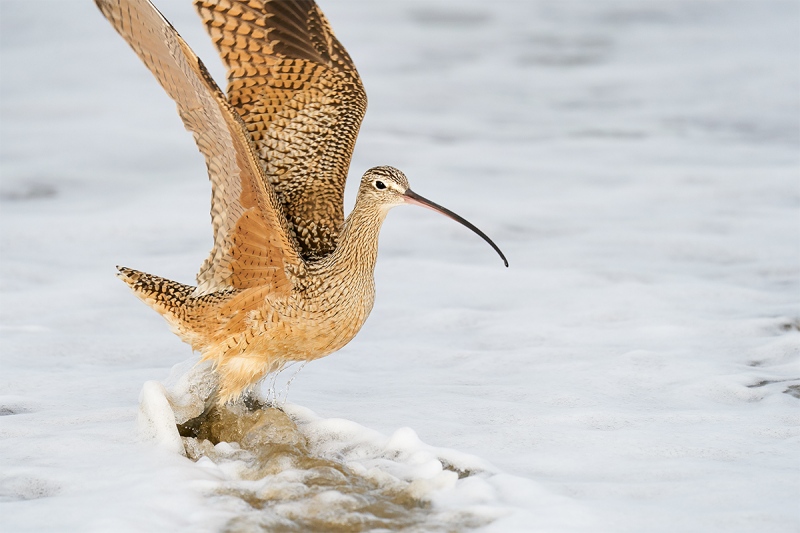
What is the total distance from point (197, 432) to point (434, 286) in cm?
238

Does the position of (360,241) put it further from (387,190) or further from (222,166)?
(222,166)

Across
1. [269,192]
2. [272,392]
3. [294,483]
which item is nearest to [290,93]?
[269,192]

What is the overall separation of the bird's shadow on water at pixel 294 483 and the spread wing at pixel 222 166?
0.53 m

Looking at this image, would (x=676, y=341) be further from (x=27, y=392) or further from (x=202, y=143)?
(x=27, y=392)

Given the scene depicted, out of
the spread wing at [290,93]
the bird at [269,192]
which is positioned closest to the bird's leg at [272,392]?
the bird at [269,192]

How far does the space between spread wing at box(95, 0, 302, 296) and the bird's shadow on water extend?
20.9 inches

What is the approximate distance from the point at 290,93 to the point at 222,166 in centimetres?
100

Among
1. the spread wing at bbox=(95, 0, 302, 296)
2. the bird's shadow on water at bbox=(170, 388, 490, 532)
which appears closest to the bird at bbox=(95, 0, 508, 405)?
the spread wing at bbox=(95, 0, 302, 296)

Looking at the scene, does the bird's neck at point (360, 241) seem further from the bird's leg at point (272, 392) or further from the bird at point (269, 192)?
the bird's leg at point (272, 392)

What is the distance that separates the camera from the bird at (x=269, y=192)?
3.99 metres

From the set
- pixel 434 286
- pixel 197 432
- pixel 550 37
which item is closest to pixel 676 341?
pixel 434 286

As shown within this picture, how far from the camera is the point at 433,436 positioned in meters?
4.17

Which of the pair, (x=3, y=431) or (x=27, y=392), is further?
(x=27, y=392)

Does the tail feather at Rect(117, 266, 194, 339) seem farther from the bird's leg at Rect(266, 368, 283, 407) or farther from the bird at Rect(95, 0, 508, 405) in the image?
the bird's leg at Rect(266, 368, 283, 407)
